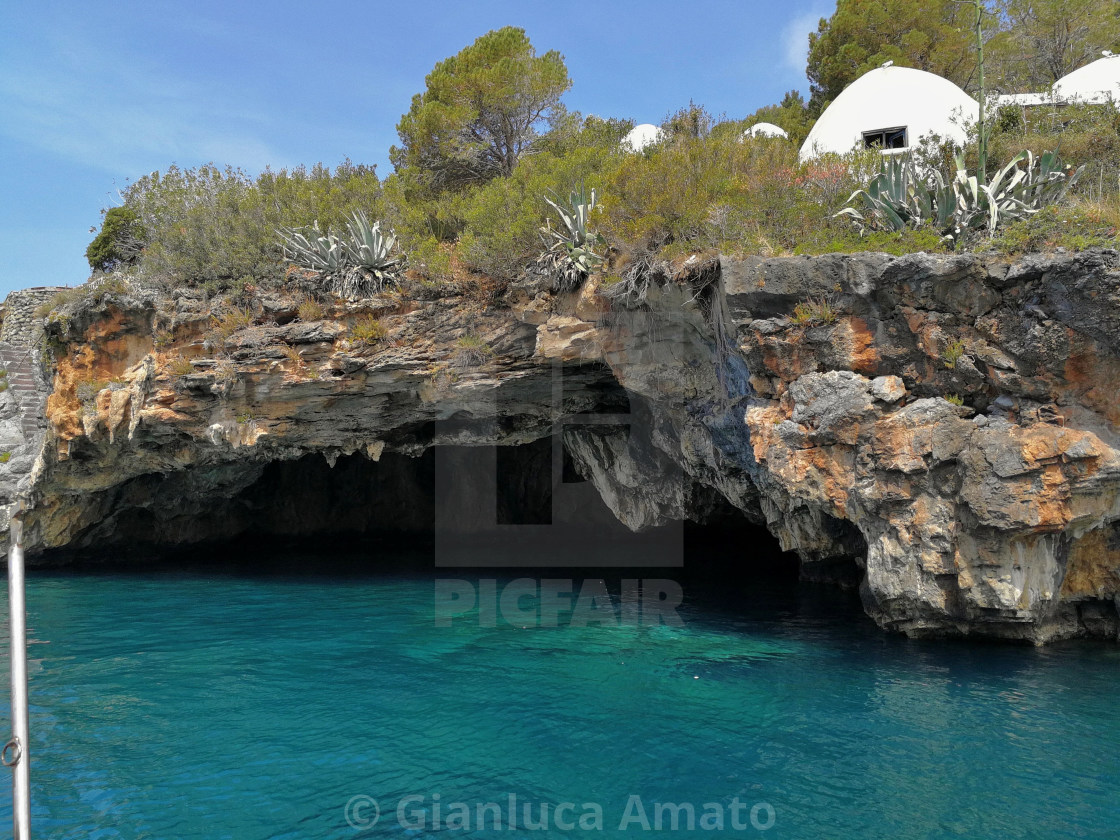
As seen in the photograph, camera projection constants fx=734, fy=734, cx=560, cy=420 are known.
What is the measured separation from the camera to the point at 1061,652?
10.1 m

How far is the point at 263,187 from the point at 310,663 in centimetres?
1390

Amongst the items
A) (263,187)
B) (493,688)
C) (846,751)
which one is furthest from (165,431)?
(846,751)

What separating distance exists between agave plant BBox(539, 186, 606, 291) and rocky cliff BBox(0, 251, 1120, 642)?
367mm

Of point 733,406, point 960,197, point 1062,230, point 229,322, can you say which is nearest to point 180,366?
point 229,322

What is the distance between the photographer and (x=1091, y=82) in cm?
1844

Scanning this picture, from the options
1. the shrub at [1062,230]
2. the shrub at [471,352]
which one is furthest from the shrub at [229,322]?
the shrub at [1062,230]

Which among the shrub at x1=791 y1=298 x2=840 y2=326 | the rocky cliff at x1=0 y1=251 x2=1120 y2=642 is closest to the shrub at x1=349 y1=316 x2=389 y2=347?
the rocky cliff at x1=0 y1=251 x2=1120 y2=642

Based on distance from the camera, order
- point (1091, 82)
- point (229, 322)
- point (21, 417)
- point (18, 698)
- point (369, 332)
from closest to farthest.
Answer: point (18, 698), point (369, 332), point (229, 322), point (1091, 82), point (21, 417)

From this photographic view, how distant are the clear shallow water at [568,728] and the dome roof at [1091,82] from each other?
580 inches

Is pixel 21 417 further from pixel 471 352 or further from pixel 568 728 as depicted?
pixel 568 728

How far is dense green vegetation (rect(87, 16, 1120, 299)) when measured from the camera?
38.5 feet

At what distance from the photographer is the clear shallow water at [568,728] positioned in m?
6.33

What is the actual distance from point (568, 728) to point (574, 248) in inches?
328

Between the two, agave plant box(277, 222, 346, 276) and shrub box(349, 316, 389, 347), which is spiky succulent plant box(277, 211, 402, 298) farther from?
shrub box(349, 316, 389, 347)
